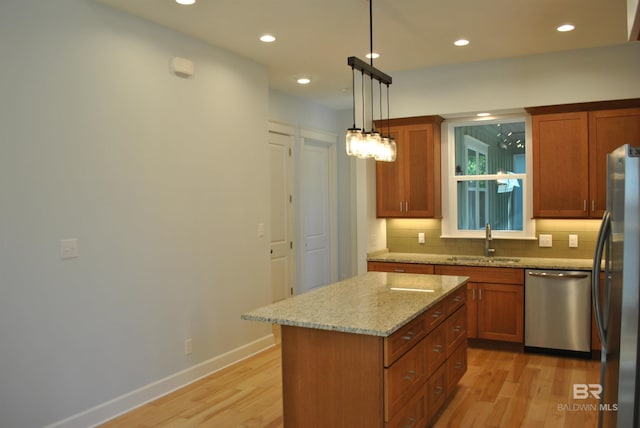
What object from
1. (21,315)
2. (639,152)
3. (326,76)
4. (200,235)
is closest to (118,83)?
(200,235)

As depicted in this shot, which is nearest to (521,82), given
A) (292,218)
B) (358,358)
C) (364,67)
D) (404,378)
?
(364,67)

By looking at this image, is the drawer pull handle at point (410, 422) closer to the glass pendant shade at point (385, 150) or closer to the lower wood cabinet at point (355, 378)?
the lower wood cabinet at point (355, 378)

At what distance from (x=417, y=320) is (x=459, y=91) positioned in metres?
3.13

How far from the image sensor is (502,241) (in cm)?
538

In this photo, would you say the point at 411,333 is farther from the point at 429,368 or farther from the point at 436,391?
the point at 436,391

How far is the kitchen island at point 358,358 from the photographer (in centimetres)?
253

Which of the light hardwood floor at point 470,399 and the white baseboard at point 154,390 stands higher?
the white baseboard at point 154,390

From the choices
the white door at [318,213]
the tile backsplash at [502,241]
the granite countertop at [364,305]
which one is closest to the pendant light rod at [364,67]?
the granite countertop at [364,305]

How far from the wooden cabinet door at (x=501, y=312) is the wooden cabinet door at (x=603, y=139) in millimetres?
1047

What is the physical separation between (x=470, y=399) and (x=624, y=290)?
1.95m

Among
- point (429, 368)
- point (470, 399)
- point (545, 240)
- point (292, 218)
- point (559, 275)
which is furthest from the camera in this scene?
point (292, 218)

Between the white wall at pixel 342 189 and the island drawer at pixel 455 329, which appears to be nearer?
the island drawer at pixel 455 329

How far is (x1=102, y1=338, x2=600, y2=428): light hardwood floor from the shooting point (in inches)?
136

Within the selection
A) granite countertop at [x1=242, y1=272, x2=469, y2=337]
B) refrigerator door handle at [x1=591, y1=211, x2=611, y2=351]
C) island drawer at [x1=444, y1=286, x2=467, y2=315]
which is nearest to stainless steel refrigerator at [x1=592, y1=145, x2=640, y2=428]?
refrigerator door handle at [x1=591, y1=211, x2=611, y2=351]
